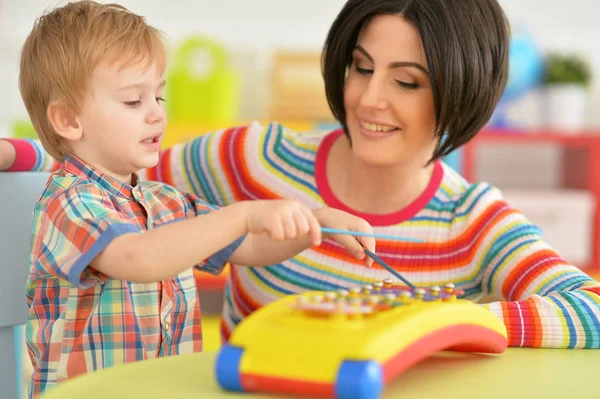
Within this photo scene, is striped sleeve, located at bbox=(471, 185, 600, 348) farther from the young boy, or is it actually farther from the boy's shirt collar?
the boy's shirt collar

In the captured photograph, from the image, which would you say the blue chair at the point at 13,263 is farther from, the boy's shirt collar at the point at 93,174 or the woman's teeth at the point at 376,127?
the woman's teeth at the point at 376,127

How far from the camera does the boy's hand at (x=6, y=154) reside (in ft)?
3.83

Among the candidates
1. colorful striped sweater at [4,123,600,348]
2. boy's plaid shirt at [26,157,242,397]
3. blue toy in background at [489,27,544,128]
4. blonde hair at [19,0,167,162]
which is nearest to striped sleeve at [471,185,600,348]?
colorful striped sweater at [4,123,600,348]

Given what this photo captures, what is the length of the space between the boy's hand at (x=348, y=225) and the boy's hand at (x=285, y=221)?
133 mm

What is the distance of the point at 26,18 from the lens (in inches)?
132

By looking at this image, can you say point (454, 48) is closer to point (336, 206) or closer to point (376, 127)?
point (376, 127)

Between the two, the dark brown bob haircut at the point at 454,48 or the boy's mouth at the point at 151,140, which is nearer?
the boy's mouth at the point at 151,140

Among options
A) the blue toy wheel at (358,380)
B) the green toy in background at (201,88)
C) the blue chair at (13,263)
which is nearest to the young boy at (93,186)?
the blue chair at (13,263)

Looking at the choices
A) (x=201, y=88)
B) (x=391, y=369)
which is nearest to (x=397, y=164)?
(x=391, y=369)

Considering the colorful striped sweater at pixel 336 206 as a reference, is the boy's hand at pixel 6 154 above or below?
above

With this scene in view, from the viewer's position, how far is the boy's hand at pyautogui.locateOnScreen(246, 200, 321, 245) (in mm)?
860

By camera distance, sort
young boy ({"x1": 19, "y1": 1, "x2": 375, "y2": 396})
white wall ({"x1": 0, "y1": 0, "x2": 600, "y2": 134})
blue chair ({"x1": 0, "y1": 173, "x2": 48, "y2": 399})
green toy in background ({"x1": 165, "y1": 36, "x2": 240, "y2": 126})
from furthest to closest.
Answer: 1. white wall ({"x1": 0, "y1": 0, "x2": 600, "y2": 134})
2. green toy in background ({"x1": 165, "y1": 36, "x2": 240, "y2": 126})
3. blue chair ({"x1": 0, "y1": 173, "x2": 48, "y2": 399})
4. young boy ({"x1": 19, "y1": 1, "x2": 375, "y2": 396})

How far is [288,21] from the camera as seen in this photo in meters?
3.46

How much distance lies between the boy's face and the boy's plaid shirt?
0.08 feet
